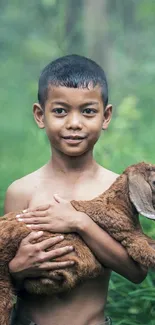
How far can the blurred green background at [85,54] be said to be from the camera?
3.60 meters

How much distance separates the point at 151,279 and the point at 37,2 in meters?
1.45

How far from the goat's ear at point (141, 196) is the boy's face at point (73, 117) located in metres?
0.23

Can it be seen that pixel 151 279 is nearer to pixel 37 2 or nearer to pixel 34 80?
Answer: pixel 34 80

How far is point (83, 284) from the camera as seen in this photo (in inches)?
97.1

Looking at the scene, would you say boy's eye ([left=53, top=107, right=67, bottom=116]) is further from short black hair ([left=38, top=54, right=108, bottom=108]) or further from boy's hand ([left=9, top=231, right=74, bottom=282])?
boy's hand ([left=9, top=231, right=74, bottom=282])

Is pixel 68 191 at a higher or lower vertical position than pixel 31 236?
higher

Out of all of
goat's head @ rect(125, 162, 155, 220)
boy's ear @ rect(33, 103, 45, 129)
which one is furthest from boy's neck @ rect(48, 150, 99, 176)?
goat's head @ rect(125, 162, 155, 220)

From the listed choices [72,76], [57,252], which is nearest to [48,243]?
[57,252]

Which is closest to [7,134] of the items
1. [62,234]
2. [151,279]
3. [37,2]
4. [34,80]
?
[34,80]

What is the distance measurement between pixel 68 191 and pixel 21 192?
171 millimetres

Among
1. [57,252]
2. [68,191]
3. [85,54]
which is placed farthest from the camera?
[85,54]

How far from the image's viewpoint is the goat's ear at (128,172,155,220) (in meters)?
2.41

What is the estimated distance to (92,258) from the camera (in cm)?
239

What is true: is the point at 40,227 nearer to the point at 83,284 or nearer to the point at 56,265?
the point at 56,265
